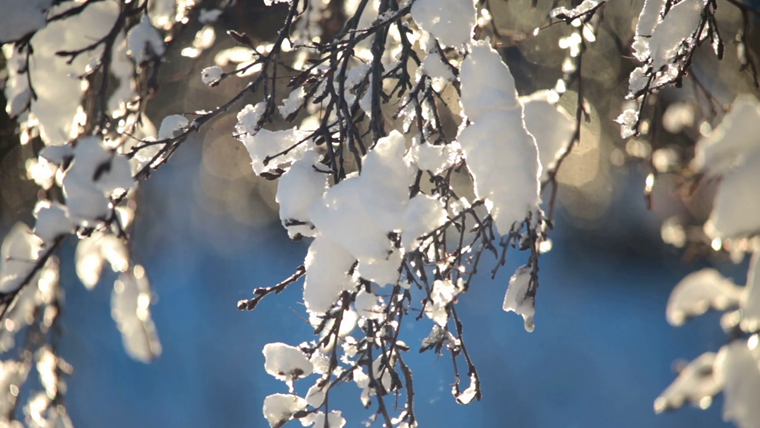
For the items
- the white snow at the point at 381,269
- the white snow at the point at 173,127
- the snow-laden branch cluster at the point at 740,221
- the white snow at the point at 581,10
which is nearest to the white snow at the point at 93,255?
the white snow at the point at 173,127

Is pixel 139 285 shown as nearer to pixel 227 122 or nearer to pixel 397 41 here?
pixel 397 41

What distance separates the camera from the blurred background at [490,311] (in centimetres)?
582

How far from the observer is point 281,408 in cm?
131

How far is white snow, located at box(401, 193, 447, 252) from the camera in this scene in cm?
104

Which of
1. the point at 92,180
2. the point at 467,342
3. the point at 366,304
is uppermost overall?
the point at 92,180

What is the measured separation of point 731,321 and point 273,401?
3.25ft

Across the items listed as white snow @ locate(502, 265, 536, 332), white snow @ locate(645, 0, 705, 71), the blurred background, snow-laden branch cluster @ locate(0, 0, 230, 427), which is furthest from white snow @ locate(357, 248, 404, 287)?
the blurred background

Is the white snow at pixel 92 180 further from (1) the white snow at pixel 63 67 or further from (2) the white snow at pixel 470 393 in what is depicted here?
(2) the white snow at pixel 470 393

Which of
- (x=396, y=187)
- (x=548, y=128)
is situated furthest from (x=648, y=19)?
(x=396, y=187)

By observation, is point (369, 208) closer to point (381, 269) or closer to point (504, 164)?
point (381, 269)

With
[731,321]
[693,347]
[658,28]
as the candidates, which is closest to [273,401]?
[731,321]

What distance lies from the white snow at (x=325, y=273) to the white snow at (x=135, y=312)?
2.19 ft

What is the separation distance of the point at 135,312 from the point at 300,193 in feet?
2.47

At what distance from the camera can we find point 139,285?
1.61 m
